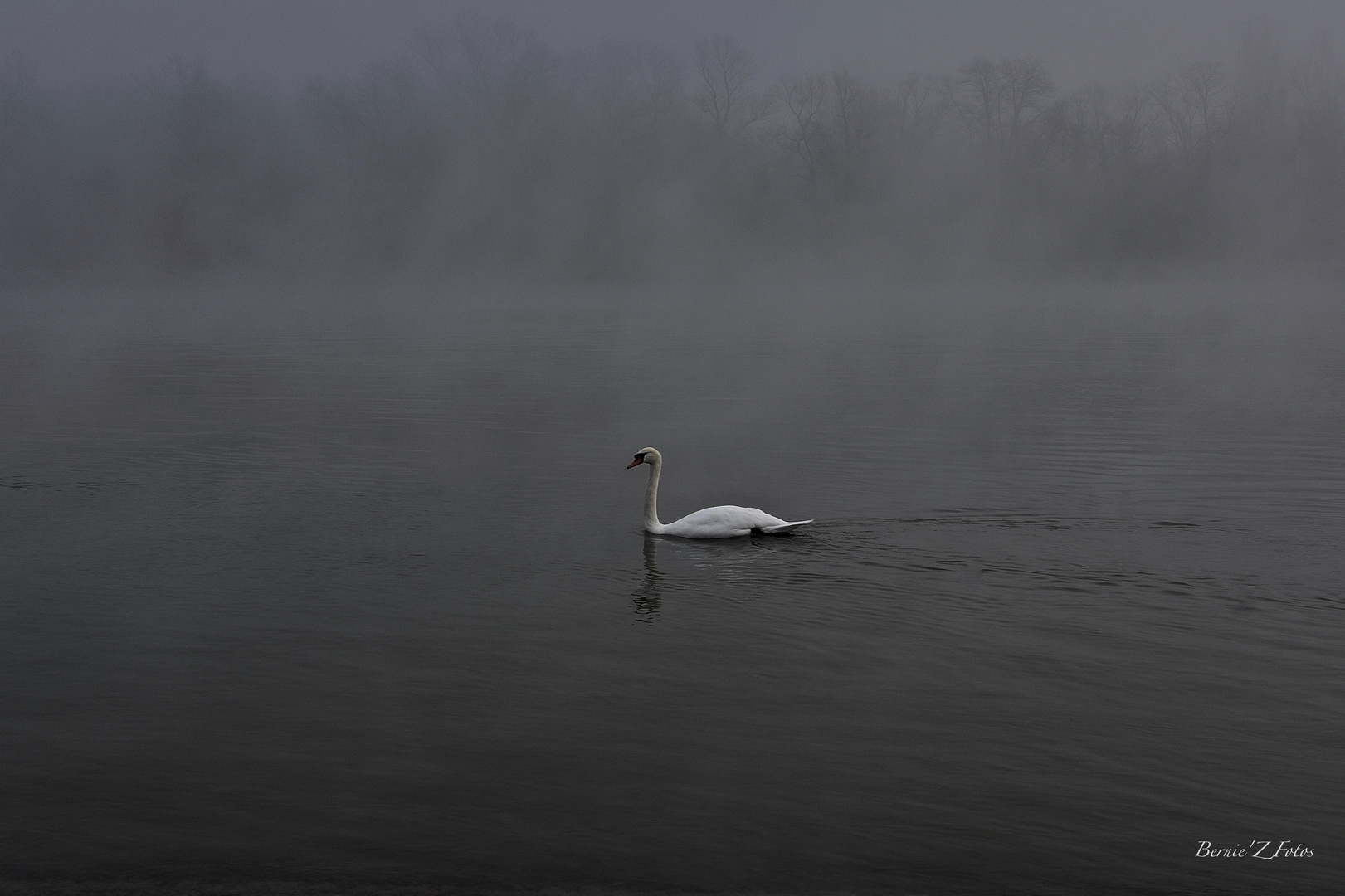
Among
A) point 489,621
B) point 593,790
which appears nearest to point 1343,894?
point 593,790

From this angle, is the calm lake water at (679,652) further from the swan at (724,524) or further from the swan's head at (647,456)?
the swan's head at (647,456)

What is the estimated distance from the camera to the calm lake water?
7.54 metres

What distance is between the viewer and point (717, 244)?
103438 mm

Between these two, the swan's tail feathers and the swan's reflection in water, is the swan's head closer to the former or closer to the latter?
the swan's reflection in water

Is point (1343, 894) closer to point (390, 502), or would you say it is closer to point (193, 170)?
point (390, 502)

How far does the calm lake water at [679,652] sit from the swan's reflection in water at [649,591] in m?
0.06

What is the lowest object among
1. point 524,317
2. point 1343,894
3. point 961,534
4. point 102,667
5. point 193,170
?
point 1343,894

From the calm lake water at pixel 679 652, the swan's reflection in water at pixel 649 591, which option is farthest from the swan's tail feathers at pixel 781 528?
the swan's reflection in water at pixel 649 591

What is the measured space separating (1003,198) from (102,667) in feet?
325
